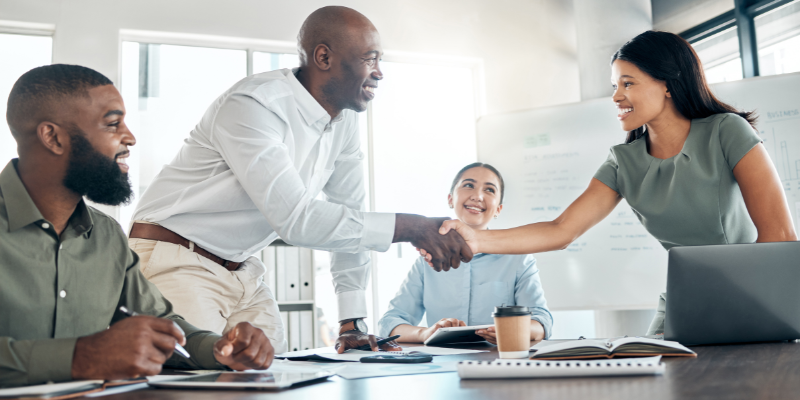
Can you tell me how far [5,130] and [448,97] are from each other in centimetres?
300

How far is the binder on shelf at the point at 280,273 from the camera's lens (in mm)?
3619

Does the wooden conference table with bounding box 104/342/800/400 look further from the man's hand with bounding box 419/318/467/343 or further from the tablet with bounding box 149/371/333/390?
the man's hand with bounding box 419/318/467/343

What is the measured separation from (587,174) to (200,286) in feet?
9.34

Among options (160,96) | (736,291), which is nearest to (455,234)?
(736,291)

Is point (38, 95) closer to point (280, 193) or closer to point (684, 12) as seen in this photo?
point (280, 193)

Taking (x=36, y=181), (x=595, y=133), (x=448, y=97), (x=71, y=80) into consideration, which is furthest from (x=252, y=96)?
(x=448, y=97)

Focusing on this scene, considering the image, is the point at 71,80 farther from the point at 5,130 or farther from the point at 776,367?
the point at 5,130

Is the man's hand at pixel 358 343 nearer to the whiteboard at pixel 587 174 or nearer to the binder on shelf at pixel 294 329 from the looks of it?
the binder on shelf at pixel 294 329

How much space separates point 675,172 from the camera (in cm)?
182

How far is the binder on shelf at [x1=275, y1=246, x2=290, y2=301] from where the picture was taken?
362cm

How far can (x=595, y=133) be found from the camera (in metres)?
3.85

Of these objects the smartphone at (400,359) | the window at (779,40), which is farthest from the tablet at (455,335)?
the window at (779,40)

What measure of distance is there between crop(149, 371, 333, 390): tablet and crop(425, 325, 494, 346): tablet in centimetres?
59

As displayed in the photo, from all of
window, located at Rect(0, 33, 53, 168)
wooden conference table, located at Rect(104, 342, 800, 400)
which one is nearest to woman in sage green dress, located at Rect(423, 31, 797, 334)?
wooden conference table, located at Rect(104, 342, 800, 400)
